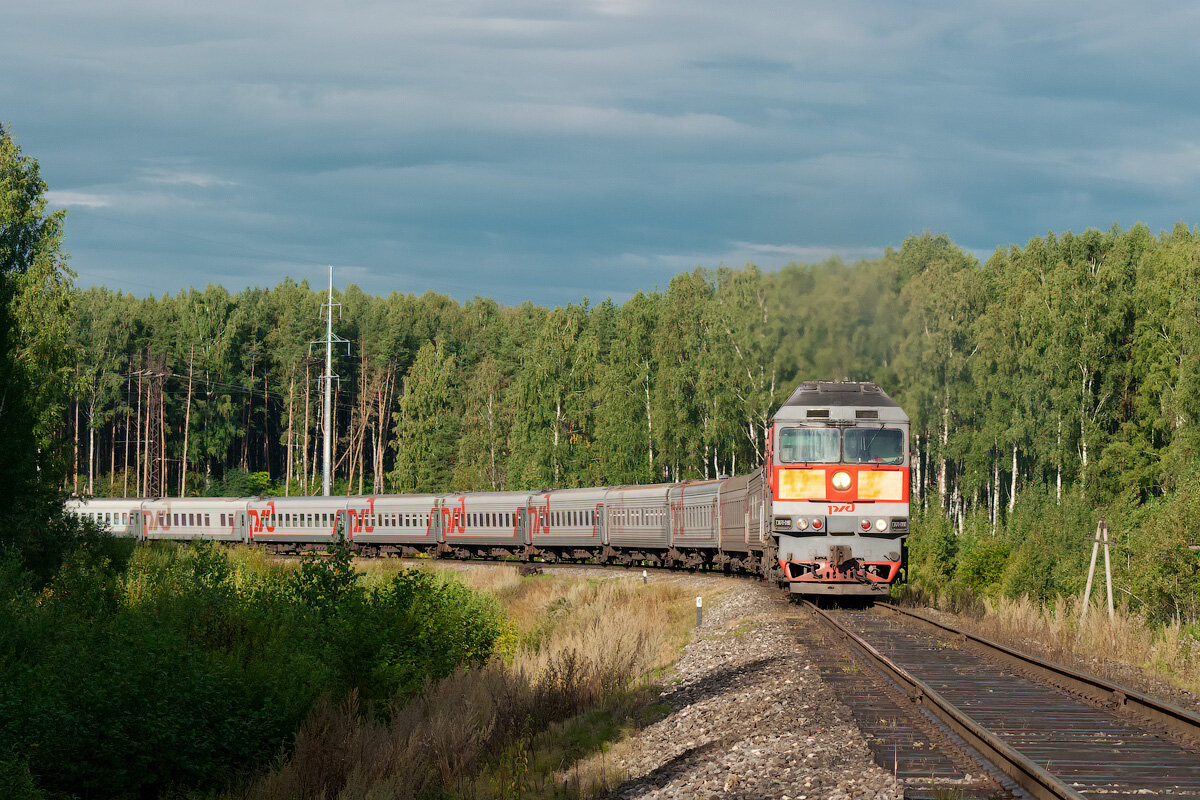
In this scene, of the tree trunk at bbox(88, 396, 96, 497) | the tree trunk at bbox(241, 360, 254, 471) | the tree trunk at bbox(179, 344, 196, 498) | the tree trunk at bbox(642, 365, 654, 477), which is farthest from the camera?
the tree trunk at bbox(241, 360, 254, 471)

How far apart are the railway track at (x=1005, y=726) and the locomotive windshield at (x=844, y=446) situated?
20.8ft

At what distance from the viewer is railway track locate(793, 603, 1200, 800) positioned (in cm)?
866

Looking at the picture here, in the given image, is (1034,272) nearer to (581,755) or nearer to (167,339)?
(581,755)

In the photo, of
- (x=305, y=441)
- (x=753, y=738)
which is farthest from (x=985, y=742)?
(x=305, y=441)

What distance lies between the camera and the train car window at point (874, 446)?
880 inches

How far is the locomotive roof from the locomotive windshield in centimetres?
26

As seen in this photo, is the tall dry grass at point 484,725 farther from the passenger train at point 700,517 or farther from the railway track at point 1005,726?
the railway track at point 1005,726

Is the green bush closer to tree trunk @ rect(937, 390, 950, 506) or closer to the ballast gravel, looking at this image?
the ballast gravel

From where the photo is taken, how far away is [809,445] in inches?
885

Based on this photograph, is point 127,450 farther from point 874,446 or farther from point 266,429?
point 874,446

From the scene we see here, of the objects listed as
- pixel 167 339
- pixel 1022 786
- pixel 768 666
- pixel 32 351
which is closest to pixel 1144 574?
pixel 768 666

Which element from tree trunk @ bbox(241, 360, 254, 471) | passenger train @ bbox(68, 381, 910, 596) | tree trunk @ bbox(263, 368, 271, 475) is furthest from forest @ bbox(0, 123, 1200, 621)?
passenger train @ bbox(68, 381, 910, 596)

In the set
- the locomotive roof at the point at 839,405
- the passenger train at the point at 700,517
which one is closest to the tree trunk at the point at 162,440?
the passenger train at the point at 700,517

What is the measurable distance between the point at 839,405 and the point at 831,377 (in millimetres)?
12835
